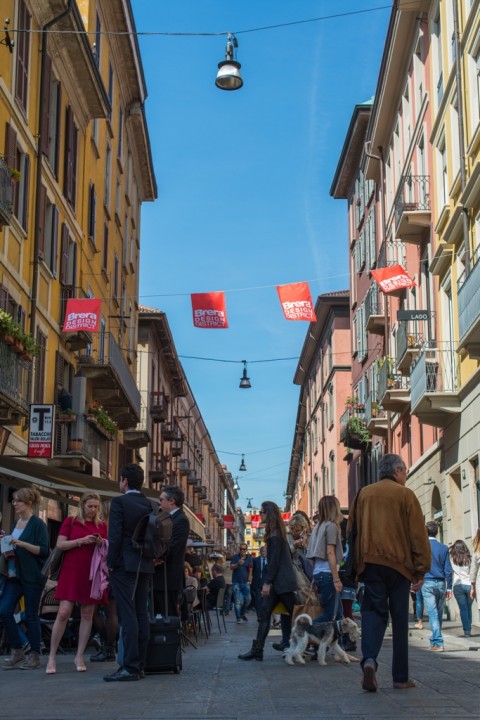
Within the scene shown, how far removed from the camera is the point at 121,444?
125 feet

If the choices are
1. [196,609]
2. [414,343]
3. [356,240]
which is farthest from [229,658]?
[356,240]

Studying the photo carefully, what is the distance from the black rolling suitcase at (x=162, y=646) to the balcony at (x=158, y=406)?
40370 mm

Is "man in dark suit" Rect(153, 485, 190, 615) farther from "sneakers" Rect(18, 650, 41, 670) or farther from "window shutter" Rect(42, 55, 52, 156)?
"window shutter" Rect(42, 55, 52, 156)

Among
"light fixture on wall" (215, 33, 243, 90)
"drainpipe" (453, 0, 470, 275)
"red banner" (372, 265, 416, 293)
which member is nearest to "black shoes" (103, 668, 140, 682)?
"drainpipe" (453, 0, 470, 275)

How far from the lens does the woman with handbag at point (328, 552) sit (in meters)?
11.0

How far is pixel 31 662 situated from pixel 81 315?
1496 centimetres

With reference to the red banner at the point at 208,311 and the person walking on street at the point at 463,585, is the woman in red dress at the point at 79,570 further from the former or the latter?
the red banner at the point at 208,311

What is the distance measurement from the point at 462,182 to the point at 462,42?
3.09 m

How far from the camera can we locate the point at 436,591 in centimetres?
1384

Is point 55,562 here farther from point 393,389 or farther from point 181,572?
point 393,389

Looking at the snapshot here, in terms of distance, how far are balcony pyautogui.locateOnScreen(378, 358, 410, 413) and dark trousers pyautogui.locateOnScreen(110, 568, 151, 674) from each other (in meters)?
21.7

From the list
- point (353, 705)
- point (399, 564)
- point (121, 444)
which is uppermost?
point (121, 444)

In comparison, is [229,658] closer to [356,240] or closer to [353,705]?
[353,705]

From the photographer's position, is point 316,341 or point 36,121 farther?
point 316,341
